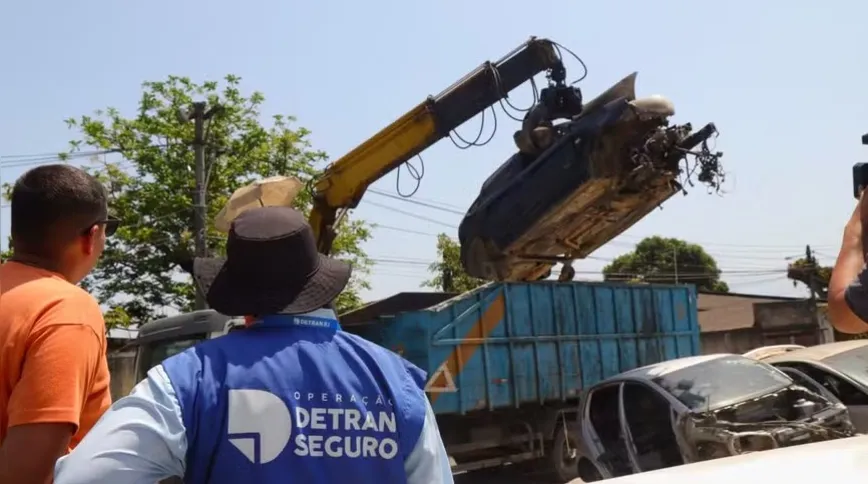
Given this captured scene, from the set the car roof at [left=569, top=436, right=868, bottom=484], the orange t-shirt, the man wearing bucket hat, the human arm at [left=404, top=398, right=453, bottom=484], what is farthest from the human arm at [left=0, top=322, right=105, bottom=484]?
the car roof at [left=569, top=436, right=868, bottom=484]

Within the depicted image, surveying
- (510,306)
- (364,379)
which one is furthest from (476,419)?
(364,379)

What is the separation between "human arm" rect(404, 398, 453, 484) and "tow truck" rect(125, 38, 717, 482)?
769 cm

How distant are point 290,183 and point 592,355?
205 inches

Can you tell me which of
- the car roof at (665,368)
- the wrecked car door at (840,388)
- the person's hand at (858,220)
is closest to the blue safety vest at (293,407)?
the person's hand at (858,220)

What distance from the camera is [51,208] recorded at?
2.13 meters

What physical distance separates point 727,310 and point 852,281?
1327 inches

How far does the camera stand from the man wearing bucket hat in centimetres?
144

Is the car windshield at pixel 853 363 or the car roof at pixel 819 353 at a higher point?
the car roof at pixel 819 353

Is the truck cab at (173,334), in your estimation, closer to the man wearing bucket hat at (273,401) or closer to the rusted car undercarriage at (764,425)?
the rusted car undercarriage at (764,425)

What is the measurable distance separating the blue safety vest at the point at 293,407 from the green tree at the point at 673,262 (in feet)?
161

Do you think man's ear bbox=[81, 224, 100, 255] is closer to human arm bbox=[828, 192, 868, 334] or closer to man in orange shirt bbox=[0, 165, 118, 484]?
man in orange shirt bbox=[0, 165, 118, 484]

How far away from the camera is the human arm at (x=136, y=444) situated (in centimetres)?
138

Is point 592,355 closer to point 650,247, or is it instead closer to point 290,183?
point 290,183

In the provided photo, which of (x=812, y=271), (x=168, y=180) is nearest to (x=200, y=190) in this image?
(x=168, y=180)
